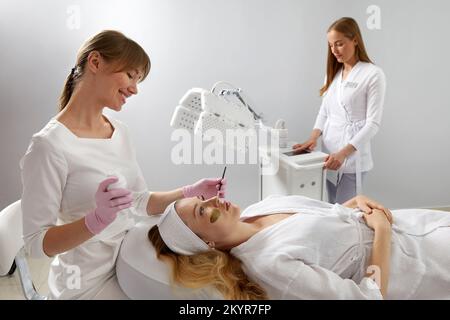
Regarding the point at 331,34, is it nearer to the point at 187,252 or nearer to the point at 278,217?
the point at 278,217

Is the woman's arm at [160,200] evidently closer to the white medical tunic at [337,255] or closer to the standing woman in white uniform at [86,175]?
the standing woman in white uniform at [86,175]

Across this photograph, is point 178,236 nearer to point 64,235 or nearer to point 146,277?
point 146,277

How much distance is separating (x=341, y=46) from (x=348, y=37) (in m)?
0.05

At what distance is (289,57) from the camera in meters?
2.63

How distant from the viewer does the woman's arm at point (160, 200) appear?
4.84 feet

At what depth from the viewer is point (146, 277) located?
4.01 ft

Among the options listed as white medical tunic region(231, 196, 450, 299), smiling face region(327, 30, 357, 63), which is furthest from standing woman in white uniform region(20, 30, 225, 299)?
smiling face region(327, 30, 357, 63)

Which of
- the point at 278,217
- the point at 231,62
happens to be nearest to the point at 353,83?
the point at 231,62

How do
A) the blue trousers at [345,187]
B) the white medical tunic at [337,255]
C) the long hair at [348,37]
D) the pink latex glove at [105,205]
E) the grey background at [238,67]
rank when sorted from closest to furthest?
1. the pink latex glove at [105,205]
2. the white medical tunic at [337,255]
3. the long hair at [348,37]
4. the blue trousers at [345,187]
5. the grey background at [238,67]

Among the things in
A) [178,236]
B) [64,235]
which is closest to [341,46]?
[178,236]

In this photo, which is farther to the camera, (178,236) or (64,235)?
(178,236)

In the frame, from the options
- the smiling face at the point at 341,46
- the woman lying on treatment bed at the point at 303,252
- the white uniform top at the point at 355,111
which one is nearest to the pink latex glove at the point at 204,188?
the woman lying on treatment bed at the point at 303,252

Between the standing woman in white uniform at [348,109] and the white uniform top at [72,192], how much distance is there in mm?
1025
